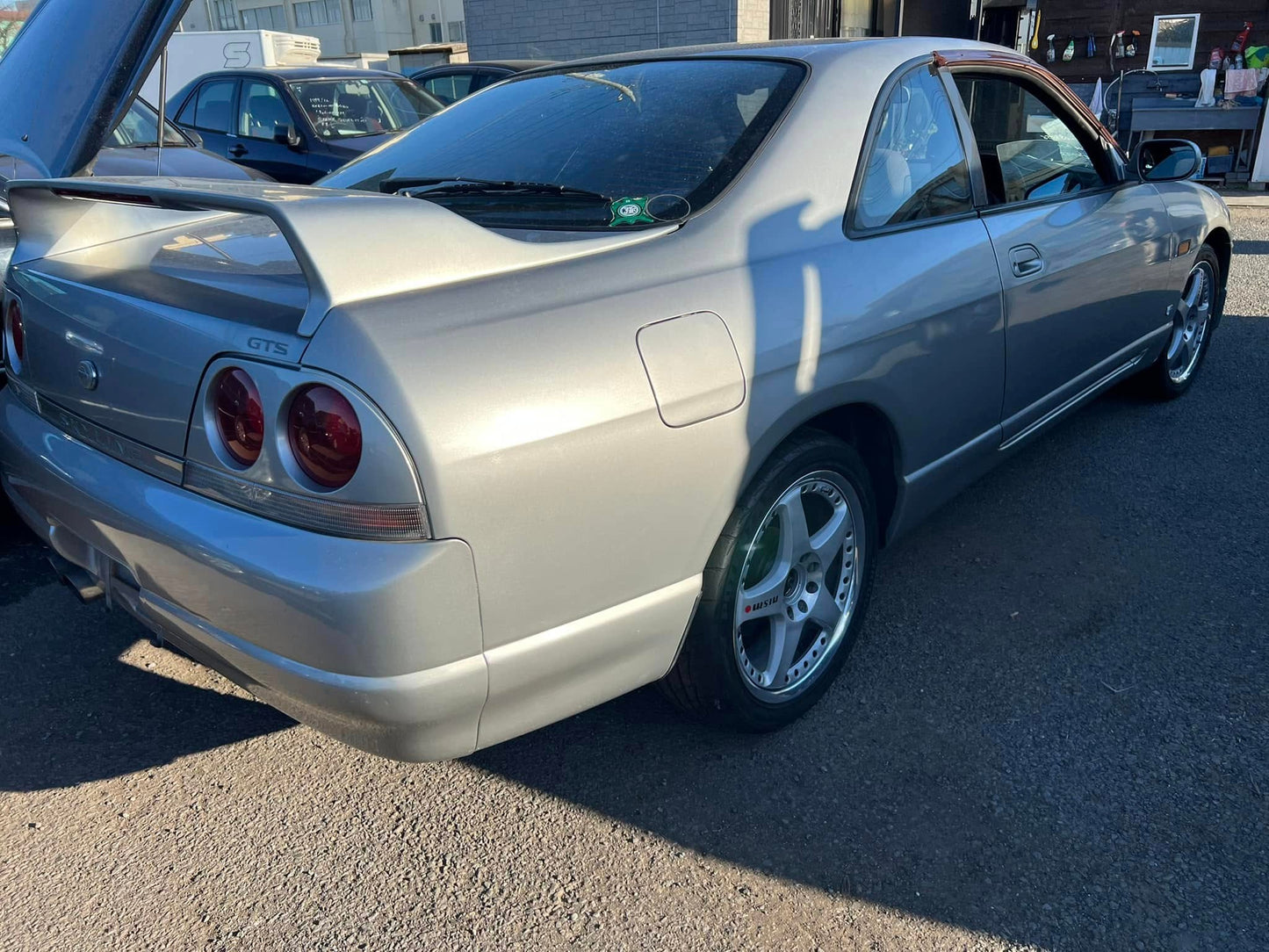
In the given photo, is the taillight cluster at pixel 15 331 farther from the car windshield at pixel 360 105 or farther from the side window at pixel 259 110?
the side window at pixel 259 110

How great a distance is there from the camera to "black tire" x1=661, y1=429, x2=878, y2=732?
2.14 metres

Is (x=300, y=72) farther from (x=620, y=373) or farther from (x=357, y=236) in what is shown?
(x=620, y=373)

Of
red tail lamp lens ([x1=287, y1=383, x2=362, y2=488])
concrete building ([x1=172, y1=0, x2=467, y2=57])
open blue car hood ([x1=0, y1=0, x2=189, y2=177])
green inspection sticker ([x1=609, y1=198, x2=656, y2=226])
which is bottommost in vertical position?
red tail lamp lens ([x1=287, y1=383, x2=362, y2=488])

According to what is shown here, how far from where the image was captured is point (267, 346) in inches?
66.4

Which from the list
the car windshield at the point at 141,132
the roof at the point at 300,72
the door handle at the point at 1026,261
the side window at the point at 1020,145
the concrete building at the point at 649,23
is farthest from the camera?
the concrete building at the point at 649,23

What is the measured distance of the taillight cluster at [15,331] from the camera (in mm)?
2428

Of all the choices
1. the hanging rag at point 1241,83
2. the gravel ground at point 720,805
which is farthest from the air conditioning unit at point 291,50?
the gravel ground at point 720,805

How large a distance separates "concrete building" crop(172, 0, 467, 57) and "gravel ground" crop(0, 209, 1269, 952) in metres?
45.2

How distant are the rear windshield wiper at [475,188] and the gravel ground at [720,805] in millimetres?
1303

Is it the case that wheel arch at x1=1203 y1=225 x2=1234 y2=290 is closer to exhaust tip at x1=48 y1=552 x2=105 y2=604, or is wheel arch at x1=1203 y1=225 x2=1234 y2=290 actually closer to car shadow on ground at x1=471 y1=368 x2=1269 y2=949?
A: car shadow on ground at x1=471 y1=368 x2=1269 y2=949

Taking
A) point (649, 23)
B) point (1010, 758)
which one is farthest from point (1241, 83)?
point (1010, 758)

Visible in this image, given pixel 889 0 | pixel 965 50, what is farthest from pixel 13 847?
pixel 889 0

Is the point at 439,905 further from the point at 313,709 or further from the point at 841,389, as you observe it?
the point at 841,389

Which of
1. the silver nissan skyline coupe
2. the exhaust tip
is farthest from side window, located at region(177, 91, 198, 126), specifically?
the exhaust tip
